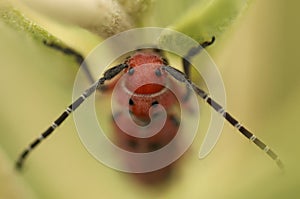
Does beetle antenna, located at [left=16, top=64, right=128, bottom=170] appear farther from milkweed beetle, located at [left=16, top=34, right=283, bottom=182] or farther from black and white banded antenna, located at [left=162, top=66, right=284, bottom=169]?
black and white banded antenna, located at [left=162, top=66, right=284, bottom=169]

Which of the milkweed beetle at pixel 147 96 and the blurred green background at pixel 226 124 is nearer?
the milkweed beetle at pixel 147 96

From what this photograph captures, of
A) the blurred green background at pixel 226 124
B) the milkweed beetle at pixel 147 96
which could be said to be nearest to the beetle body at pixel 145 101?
the milkweed beetle at pixel 147 96

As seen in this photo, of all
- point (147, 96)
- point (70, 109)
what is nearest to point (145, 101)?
point (147, 96)

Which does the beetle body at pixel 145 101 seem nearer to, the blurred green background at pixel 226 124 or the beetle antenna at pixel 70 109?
the beetle antenna at pixel 70 109

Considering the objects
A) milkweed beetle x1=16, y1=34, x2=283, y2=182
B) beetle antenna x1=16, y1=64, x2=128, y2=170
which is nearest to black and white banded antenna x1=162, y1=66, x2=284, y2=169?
milkweed beetle x1=16, y1=34, x2=283, y2=182

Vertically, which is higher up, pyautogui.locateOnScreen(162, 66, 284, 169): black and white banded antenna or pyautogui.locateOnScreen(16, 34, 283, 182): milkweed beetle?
pyautogui.locateOnScreen(162, 66, 284, 169): black and white banded antenna

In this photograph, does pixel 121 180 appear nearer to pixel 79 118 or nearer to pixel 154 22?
pixel 79 118
